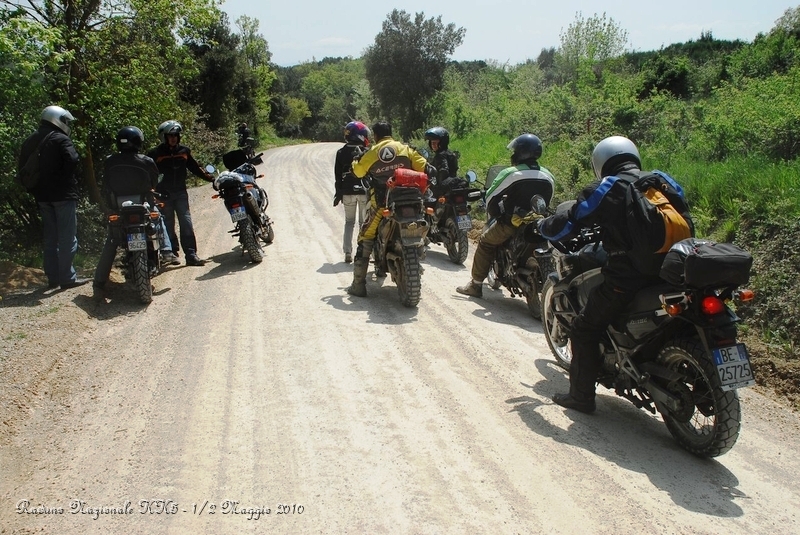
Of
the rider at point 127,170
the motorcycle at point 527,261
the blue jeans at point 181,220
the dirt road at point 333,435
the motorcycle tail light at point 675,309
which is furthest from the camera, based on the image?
the blue jeans at point 181,220

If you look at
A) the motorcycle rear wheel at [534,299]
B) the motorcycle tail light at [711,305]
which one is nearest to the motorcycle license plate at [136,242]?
the motorcycle rear wheel at [534,299]

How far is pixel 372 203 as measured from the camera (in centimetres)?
797

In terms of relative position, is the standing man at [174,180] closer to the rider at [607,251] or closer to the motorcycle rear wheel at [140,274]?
the motorcycle rear wheel at [140,274]

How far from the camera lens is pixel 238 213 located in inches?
373

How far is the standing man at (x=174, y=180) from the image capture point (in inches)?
386

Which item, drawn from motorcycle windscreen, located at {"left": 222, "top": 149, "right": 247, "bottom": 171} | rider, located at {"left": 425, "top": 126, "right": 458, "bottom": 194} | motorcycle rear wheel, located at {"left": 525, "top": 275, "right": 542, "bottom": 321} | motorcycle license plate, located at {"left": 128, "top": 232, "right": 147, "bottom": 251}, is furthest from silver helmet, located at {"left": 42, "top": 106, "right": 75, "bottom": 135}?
motorcycle rear wheel, located at {"left": 525, "top": 275, "right": 542, "bottom": 321}

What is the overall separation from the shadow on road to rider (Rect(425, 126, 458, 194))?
5326mm

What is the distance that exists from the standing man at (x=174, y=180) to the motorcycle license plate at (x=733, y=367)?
7787 mm

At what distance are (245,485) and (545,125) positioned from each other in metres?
16.1

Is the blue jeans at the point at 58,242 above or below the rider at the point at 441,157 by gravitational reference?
below

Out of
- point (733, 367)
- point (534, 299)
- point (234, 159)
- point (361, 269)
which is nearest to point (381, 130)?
point (361, 269)

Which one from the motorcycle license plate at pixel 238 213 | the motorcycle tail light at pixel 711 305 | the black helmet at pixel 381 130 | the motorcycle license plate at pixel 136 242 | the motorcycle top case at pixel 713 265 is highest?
the black helmet at pixel 381 130

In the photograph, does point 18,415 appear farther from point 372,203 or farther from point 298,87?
point 298,87

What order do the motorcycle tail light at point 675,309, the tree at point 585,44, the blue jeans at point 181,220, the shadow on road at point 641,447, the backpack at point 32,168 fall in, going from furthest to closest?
1. the tree at point 585,44
2. the blue jeans at point 181,220
3. the backpack at point 32,168
4. the motorcycle tail light at point 675,309
5. the shadow on road at point 641,447
